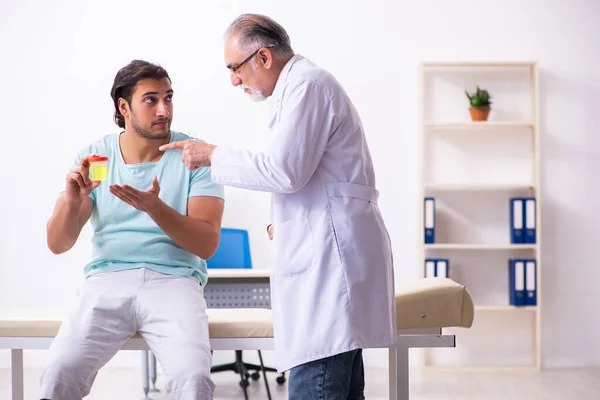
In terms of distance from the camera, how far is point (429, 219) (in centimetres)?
430

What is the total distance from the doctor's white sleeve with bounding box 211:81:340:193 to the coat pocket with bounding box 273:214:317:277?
9cm

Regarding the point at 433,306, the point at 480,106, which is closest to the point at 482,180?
the point at 480,106

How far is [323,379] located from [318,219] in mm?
347

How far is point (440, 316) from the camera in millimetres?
2176

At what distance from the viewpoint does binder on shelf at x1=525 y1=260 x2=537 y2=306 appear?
4.27m

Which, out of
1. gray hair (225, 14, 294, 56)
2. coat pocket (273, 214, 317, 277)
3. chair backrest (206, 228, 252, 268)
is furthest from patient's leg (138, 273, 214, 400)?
chair backrest (206, 228, 252, 268)

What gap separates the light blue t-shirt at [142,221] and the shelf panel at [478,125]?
2.32 metres

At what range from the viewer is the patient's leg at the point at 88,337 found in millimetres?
1959

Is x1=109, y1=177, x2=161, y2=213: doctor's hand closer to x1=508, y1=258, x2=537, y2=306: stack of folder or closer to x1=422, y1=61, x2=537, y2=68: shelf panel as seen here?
x1=422, y1=61, x2=537, y2=68: shelf panel

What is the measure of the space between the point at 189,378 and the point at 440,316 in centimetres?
73

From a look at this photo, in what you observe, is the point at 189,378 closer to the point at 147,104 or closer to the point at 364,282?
the point at 364,282

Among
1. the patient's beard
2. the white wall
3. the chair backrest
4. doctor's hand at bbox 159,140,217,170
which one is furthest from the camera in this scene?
the white wall

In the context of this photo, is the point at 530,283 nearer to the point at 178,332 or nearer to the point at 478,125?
the point at 478,125

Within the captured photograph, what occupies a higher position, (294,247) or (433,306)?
(294,247)
